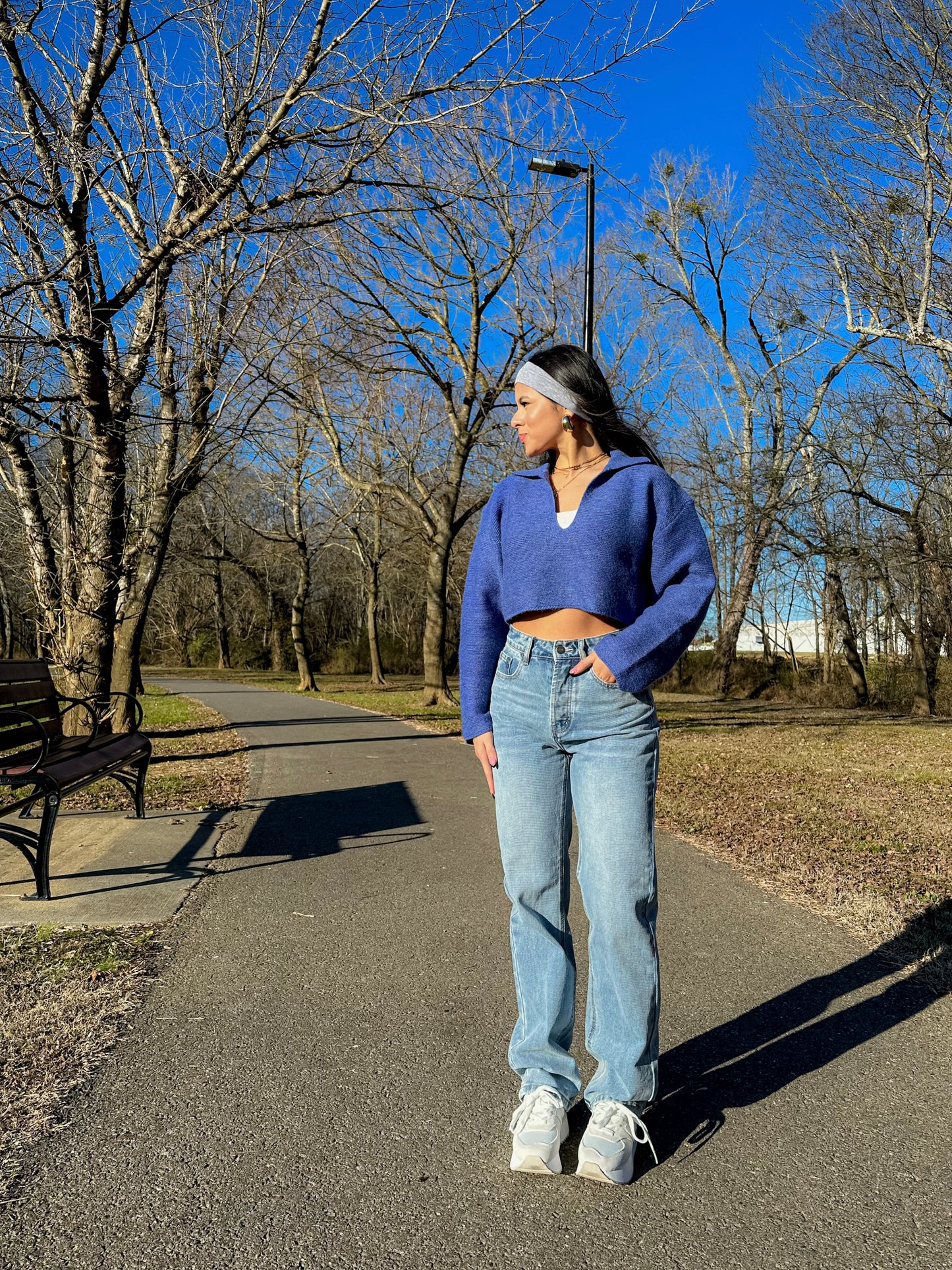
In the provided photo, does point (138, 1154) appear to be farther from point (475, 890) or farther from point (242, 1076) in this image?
point (475, 890)

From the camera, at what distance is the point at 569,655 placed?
97.0 inches

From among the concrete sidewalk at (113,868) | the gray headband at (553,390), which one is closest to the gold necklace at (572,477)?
the gray headband at (553,390)

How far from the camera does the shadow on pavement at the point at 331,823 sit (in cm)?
611

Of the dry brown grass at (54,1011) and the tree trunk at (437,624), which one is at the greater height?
the tree trunk at (437,624)

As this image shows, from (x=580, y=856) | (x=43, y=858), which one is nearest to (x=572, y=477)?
(x=580, y=856)

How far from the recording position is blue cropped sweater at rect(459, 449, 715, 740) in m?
2.38

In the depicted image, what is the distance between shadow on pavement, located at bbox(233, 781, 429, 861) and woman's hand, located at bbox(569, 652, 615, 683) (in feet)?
12.6

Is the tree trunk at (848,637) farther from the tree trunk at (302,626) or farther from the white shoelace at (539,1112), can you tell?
the white shoelace at (539,1112)

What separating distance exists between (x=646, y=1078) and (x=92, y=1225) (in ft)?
4.44

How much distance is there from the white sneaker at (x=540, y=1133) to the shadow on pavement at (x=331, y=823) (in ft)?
11.7

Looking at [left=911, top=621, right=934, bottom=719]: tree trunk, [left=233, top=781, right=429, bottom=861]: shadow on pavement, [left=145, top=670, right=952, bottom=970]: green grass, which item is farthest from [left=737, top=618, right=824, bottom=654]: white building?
[left=233, top=781, right=429, bottom=861]: shadow on pavement

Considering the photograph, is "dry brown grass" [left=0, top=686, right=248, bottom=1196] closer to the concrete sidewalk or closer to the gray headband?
the concrete sidewalk

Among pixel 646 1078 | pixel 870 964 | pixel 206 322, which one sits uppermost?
pixel 206 322

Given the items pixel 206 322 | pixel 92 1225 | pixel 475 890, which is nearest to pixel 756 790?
pixel 475 890
